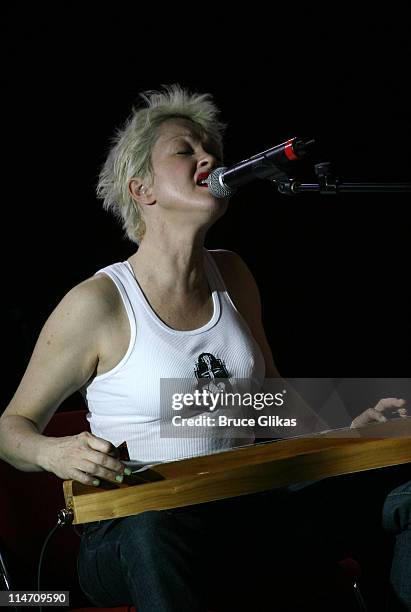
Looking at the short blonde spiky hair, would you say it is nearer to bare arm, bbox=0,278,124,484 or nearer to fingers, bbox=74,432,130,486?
bare arm, bbox=0,278,124,484

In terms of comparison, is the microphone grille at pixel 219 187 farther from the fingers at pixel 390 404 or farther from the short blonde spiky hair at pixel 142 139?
the fingers at pixel 390 404

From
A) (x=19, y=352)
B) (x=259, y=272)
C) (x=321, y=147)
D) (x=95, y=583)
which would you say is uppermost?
(x=321, y=147)

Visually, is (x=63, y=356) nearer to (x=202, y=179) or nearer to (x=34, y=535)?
(x=34, y=535)

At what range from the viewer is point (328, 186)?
163 cm

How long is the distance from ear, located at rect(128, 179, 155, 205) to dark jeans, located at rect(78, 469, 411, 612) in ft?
2.62

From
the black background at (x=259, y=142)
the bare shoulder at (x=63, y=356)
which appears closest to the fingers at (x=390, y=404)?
the bare shoulder at (x=63, y=356)

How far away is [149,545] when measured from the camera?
1520mm

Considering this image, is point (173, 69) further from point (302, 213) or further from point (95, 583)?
point (95, 583)

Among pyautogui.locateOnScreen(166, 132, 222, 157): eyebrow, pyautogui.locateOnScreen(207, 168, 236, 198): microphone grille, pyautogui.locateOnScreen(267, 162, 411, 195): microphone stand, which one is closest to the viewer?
pyautogui.locateOnScreen(267, 162, 411, 195): microphone stand

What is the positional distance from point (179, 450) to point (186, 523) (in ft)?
1.07

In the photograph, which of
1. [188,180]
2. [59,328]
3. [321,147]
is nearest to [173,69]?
[321,147]

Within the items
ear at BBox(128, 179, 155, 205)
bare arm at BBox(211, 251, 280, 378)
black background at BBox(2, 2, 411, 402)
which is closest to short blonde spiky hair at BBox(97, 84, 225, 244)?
ear at BBox(128, 179, 155, 205)

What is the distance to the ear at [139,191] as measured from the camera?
7.20 feet

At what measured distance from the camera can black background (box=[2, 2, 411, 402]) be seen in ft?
8.47
